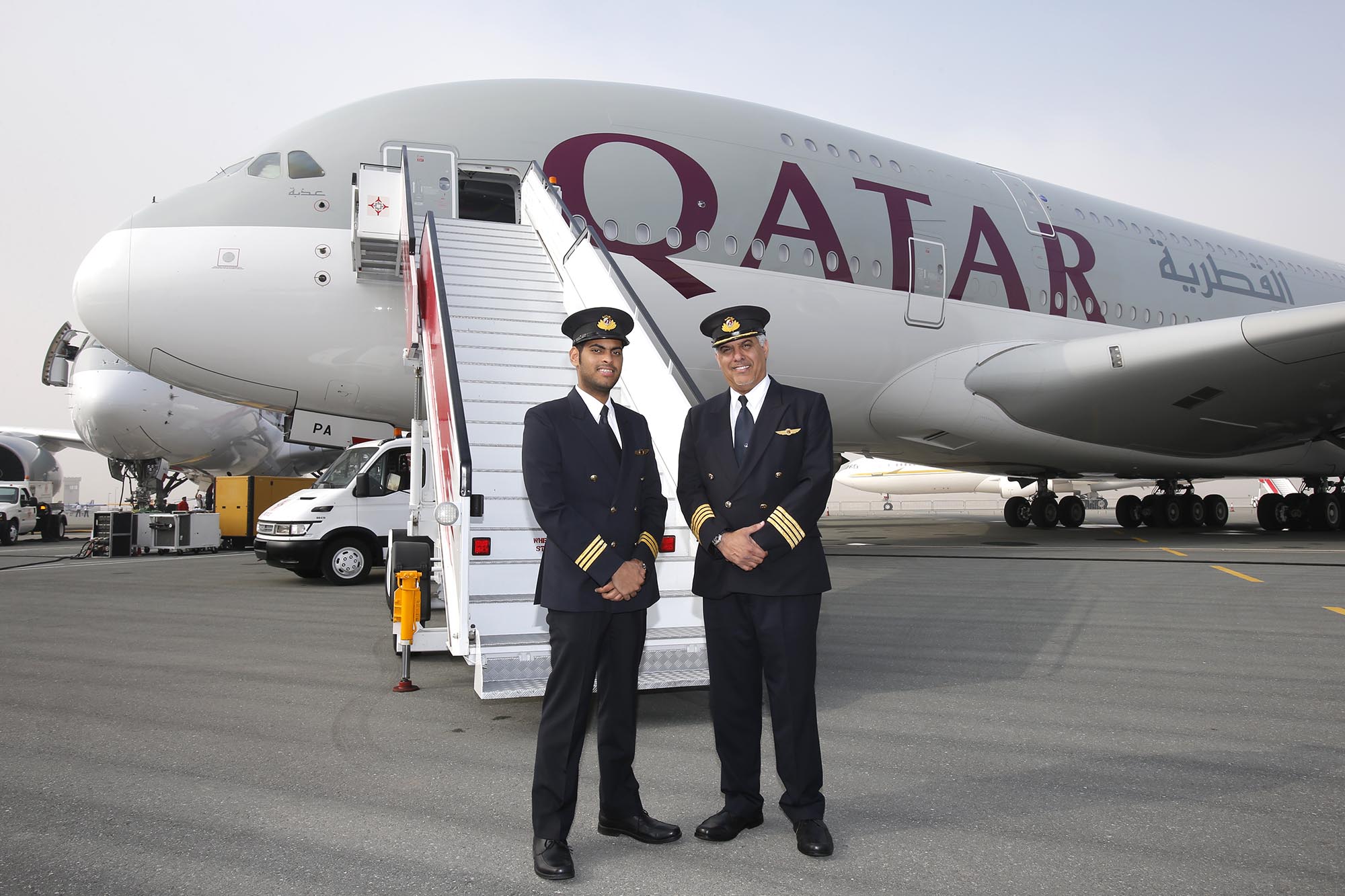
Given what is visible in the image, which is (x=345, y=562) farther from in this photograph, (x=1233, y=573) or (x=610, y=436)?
(x=1233, y=573)

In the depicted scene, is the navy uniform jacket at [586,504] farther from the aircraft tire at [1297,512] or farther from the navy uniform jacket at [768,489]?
the aircraft tire at [1297,512]

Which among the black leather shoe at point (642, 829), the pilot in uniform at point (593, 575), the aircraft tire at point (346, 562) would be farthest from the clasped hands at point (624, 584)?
the aircraft tire at point (346, 562)

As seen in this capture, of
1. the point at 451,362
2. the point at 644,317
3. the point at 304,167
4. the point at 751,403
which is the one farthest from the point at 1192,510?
the point at 751,403

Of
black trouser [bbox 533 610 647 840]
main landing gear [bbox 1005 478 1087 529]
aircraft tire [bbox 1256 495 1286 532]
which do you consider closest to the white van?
black trouser [bbox 533 610 647 840]

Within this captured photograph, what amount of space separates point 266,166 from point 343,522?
425cm

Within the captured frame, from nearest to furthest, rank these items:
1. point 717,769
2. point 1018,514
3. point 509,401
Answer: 1. point 717,769
2. point 509,401
3. point 1018,514

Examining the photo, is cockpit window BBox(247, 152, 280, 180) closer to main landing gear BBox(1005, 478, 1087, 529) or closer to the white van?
the white van

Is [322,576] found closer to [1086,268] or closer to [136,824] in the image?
[136,824]

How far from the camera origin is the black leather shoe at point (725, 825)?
2.68 metres

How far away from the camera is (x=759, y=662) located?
9.36ft

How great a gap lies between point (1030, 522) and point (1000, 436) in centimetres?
948

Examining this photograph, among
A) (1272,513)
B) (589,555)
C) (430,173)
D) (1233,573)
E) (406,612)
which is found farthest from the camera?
(1272,513)

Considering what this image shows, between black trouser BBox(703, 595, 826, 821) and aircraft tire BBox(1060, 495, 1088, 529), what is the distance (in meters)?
18.5

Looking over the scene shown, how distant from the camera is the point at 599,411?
290 cm
